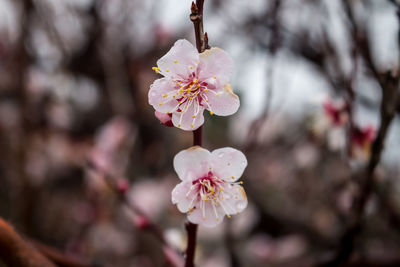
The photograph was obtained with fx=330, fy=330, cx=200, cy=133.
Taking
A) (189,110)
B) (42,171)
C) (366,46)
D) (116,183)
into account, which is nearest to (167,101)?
(189,110)

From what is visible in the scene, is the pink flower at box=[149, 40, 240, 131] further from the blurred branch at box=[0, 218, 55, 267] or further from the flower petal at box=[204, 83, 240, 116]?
the blurred branch at box=[0, 218, 55, 267]

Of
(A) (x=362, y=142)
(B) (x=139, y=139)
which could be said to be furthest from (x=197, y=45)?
(B) (x=139, y=139)

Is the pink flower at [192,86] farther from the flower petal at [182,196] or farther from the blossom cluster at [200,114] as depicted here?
the flower petal at [182,196]

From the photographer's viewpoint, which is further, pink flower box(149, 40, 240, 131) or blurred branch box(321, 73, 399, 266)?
blurred branch box(321, 73, 399, 266)

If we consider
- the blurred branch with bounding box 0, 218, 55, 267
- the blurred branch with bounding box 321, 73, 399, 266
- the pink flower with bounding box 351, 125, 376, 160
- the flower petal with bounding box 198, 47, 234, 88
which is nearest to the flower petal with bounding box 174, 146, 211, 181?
the flower petal with bounding box 198, 47, 234, 88

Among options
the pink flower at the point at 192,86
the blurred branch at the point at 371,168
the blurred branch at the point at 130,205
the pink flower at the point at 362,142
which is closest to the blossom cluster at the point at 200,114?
the pink flower at the point at 192,86
